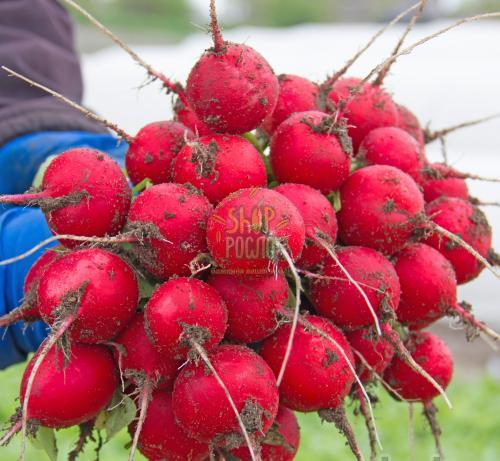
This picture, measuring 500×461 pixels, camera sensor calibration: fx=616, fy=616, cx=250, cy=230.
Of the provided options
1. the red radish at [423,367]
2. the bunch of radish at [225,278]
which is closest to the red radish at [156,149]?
the bunch of radish at [225,278]

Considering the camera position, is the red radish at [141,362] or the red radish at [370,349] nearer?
the red radish at [141,362]

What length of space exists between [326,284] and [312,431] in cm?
208

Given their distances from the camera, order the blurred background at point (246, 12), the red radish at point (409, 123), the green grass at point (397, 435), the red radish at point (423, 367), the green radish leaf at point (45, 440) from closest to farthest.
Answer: the green radish leaf at point (45, 440)
the red radish at point (423, 367)
the red radish at point (409, 123)
the green grass at point (397, 435)
the blurred background at point (246, 12)

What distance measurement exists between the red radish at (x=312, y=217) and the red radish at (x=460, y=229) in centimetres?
26

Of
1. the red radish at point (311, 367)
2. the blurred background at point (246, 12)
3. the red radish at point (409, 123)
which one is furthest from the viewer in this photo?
the blurred background at point (246, 12)

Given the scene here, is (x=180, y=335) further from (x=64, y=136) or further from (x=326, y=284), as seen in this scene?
(x=64, y=136)

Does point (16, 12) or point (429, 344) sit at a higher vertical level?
point (16, 12)

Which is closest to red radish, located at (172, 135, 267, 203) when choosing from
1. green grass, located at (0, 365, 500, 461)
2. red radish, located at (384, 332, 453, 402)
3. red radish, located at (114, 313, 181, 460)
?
red radish, located at (114, 313, 181, 460)

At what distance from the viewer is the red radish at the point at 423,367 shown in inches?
46.8

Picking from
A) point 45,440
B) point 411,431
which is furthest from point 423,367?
point 45,440

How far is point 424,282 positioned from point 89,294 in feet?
1.89

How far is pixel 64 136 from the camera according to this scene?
179cm

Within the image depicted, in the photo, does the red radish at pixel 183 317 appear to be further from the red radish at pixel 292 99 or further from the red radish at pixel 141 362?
the red radish at pixel 292 99

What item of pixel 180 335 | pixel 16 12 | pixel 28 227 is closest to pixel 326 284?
pixel 180 335
